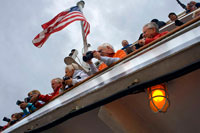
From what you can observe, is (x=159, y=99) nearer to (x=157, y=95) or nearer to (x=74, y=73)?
(x=157, y=95)

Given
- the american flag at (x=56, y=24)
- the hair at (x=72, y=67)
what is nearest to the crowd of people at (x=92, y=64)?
the hair at (x=72, y=67)

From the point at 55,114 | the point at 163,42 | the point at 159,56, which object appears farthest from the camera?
the point at 55,114

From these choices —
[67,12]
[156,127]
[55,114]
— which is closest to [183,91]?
[156,127]

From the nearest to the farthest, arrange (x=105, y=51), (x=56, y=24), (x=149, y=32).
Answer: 1. (x=149, y=32)
2. (x=105, y=51)
3. (x=56, y=24)

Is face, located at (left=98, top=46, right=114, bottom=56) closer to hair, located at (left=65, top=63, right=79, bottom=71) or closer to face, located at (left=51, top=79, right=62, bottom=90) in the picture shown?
hair, located at (left=65, top=63, right=79, bottom=71)

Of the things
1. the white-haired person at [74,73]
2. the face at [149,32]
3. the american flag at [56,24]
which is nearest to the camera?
the face at [149,32]

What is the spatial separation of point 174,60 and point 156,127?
1037mm

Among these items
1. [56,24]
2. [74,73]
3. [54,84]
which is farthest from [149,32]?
[56,24]

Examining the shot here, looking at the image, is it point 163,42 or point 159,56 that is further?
point 163,42

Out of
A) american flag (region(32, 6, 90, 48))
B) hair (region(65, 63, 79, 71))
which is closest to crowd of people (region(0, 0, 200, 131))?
hair (region(65, 63, 79, 71))

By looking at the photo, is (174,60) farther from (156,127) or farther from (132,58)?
(156,127)

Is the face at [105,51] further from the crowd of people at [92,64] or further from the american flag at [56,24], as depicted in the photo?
the american flag at [56,24]

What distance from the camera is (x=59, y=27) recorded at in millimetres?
5215

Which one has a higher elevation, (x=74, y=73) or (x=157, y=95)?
(x=74, y=73)
